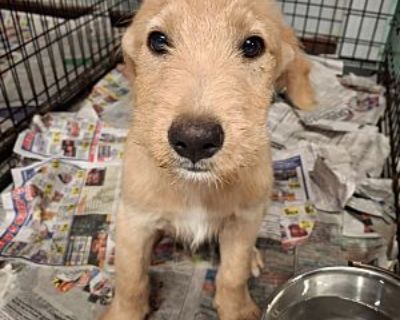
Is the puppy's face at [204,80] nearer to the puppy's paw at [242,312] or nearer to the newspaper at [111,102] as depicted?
the puppy's paw at [242,312]

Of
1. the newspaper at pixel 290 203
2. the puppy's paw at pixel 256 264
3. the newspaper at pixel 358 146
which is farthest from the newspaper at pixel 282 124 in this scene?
the puppy's paw at pixel 256 264

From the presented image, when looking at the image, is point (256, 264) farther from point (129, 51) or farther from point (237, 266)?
point (129, 51)

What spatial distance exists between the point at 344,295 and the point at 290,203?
58 centimetres

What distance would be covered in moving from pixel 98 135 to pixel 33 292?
89 centimetres

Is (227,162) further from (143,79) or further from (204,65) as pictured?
(143,79)

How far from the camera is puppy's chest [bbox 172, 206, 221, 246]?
4.28ft

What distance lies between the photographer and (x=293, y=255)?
1793 millimetres

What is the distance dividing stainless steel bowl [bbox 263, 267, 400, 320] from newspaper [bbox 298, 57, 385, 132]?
113 cm

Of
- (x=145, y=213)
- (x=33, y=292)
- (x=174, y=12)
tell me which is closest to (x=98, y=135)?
(x=33, y=292)

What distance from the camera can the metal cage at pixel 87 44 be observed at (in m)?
2.39

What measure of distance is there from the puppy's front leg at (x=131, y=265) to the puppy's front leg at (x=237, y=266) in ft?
0.76

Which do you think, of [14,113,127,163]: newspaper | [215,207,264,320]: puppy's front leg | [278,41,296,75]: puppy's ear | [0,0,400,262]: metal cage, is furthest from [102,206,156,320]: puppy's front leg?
[0,0,400,262]: metal cage

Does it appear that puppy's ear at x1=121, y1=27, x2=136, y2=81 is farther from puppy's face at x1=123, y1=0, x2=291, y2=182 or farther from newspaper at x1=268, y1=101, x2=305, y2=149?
newspaper at x1=268, y1=101, x2=305, y2=149

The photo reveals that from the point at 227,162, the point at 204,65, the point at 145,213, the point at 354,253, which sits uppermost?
the point at 204,65
